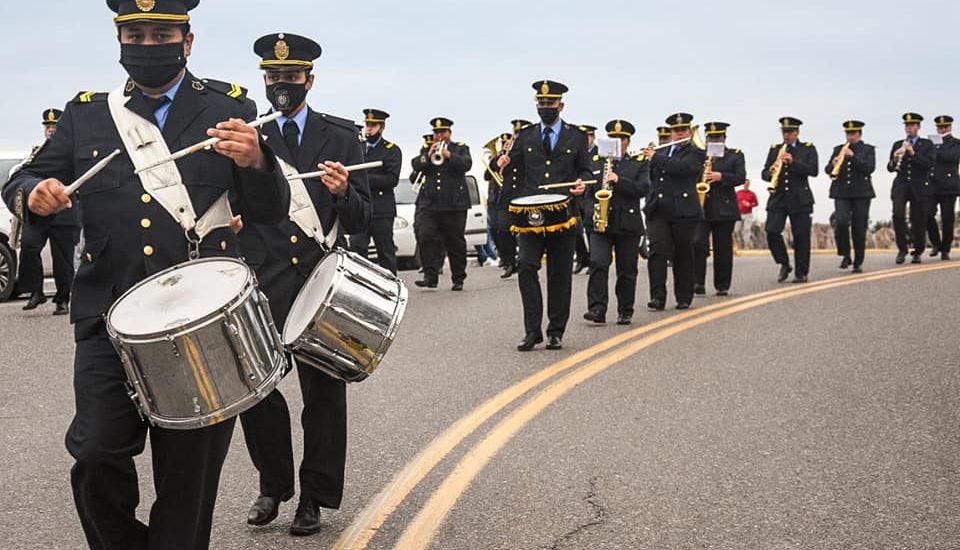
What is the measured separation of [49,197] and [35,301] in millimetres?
12520

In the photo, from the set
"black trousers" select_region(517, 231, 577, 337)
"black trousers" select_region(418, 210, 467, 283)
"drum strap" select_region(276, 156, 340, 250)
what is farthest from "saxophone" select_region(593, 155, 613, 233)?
"drum strap" select_region(276, 156, 340, 250)

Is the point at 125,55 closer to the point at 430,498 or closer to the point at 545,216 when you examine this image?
the point at 430,498

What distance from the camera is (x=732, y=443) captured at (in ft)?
27.5

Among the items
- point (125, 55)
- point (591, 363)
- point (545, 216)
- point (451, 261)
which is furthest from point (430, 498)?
point (451, 261)

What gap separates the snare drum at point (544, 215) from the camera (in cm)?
1241

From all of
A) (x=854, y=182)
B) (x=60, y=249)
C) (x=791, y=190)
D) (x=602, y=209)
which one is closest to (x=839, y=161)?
(x=854, y=182)

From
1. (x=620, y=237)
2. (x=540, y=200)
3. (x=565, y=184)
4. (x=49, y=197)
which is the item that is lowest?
(x=620, y=237)

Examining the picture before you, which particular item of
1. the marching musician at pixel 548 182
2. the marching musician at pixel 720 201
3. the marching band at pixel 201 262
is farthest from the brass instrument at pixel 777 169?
the marching band at pixel 201 262

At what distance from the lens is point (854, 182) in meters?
21.6

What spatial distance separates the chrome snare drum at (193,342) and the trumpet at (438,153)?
14333mm

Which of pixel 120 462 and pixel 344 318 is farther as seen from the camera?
pixel 344 318

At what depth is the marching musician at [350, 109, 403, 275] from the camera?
17172 millimetres

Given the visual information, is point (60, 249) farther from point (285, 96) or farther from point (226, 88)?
point (226, 88)

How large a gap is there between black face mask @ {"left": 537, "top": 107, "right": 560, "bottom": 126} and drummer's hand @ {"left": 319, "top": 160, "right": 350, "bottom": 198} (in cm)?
682
